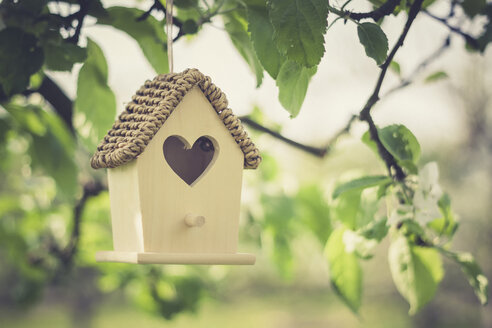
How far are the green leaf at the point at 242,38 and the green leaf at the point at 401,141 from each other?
22 cm

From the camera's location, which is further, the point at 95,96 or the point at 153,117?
the point at 95,96

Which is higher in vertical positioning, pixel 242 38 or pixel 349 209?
pixel 242 38

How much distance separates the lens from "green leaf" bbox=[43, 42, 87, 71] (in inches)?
31.5

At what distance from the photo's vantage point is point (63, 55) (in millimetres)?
808

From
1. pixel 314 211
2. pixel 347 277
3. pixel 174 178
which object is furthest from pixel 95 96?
pixel 314 211

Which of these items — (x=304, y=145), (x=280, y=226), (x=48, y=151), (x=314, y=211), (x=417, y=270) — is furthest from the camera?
(x=314, y=211)

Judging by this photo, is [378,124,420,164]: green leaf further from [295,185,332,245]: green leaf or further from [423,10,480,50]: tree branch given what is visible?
[295,185,332,245]: green leaf

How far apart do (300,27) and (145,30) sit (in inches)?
13.5

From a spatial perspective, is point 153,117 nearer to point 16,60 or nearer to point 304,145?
point 16,60

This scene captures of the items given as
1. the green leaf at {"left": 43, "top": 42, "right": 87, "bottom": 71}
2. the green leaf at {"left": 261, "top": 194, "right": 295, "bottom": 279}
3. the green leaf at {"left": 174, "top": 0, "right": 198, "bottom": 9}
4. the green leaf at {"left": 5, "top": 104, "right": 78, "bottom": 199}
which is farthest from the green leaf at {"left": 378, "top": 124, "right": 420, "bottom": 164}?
the green leaf at {"left": 5, "top": 104, "right": 78, "bottom": 199}

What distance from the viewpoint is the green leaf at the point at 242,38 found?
0.81 metres

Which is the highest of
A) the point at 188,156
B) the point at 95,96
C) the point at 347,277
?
the point at 95,96

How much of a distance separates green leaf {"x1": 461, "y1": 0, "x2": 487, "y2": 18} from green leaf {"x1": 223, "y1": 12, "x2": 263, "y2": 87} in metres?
0.41

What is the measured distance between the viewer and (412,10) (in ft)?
2.39
